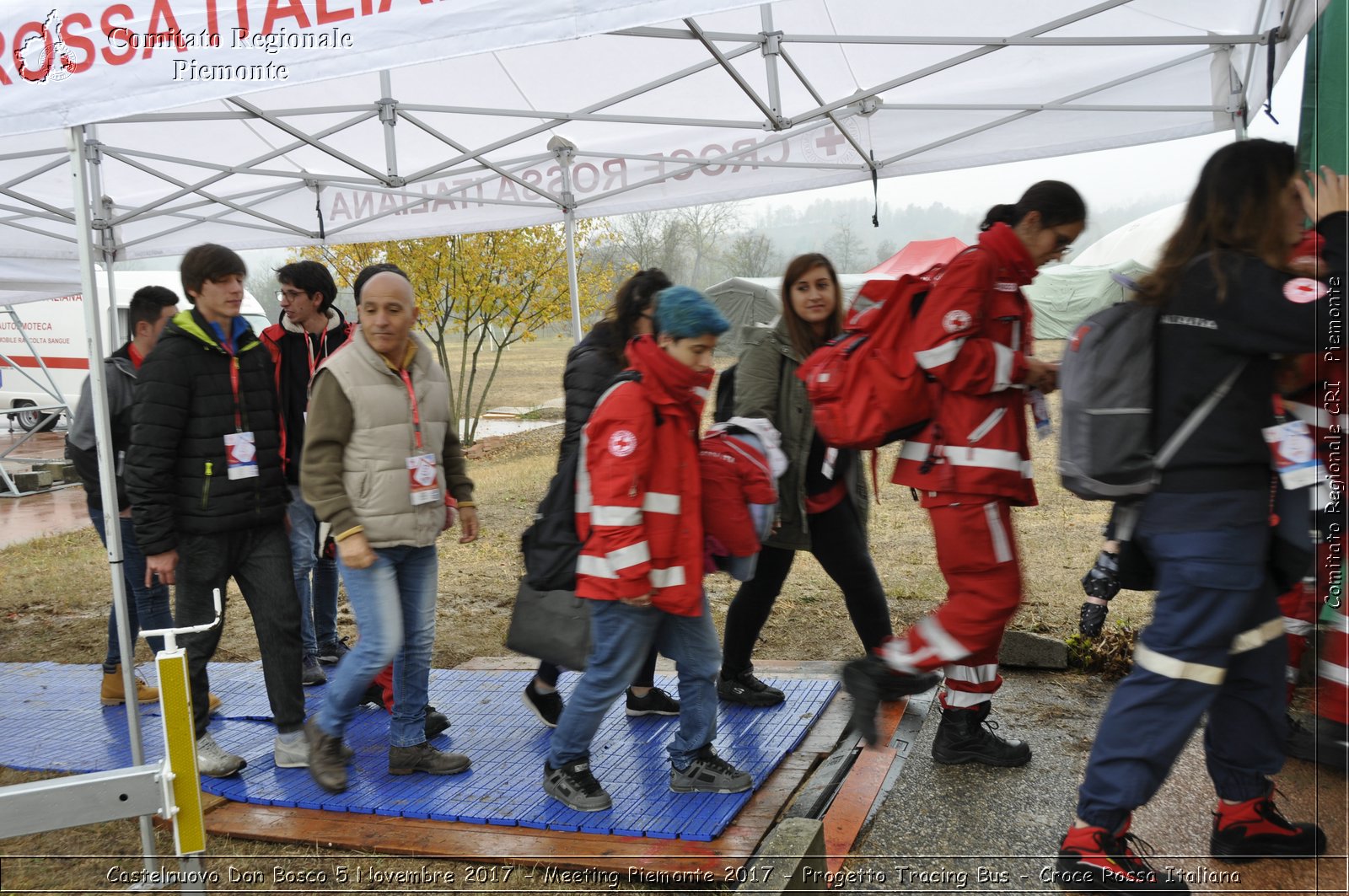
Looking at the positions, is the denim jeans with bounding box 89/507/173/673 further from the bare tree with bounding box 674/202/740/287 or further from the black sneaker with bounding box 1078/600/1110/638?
the bare tree with bounding box 674/202/740/287

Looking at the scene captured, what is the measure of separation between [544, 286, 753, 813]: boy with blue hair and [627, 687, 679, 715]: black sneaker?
0.95 metres

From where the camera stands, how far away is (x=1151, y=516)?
261 cm

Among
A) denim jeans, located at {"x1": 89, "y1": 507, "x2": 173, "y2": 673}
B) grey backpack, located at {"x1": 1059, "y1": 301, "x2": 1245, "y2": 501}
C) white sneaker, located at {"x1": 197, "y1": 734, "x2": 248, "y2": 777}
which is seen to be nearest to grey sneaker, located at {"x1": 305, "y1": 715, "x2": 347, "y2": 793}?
white sneaker, located at {"x1": 197, "y1": 734, "x2": 248, "y2": 777}

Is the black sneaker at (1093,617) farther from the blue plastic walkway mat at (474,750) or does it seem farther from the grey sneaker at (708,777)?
the grey sneaker at (708,777)

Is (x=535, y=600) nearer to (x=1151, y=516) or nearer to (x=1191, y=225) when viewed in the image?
(x=1151, y=516)

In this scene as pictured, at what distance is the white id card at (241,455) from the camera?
12.3 ft

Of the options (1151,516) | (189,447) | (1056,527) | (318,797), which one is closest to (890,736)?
(1151,516)

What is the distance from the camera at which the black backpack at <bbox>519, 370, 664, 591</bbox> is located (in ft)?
11.1

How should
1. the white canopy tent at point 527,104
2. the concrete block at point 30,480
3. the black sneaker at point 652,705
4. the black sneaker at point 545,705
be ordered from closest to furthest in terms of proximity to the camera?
the white canopy tent at point 527,104 → the black sneaker at point 545,705 → the black sneaker at point 652,705 → the concrete block at point 30,480

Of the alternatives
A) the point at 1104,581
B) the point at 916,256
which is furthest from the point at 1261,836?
the point at 916,256

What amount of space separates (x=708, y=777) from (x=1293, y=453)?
7.07ft

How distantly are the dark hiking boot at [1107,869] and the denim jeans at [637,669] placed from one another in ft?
4.16

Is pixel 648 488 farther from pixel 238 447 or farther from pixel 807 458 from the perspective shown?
pixel 238 447

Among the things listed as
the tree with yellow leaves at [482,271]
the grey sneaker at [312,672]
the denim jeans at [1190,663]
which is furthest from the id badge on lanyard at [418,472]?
the tree with yellow leaves at [482,271]
